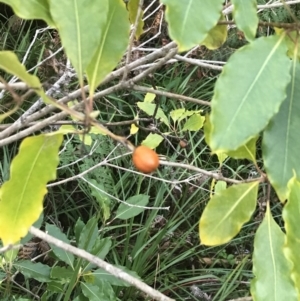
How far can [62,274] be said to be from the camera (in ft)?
4.31

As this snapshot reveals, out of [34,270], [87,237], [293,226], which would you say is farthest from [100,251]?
[293,226]

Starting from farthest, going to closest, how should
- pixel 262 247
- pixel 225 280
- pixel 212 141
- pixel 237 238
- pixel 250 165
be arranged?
pixel 250 165, pixel 237 238, pixel 225 280, pixel 262 247, pixel 212 141

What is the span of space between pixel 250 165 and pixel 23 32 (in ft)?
3.85

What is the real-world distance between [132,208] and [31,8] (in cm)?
98

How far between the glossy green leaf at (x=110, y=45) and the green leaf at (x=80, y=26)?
27mm

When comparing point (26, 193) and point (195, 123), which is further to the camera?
point (195, 123)

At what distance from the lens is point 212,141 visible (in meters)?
0.52

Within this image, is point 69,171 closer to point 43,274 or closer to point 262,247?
point 43,274

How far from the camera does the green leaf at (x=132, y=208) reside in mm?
1494

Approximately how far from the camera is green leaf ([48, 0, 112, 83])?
Answer: 0.59 meters

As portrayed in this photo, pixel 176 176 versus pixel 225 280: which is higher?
pixel 176 176

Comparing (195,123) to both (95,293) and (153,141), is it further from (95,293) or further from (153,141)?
(95,293)

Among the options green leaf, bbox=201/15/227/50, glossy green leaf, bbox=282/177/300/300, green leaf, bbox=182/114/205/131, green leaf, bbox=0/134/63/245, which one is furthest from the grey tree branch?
green leaf, bbox=182/114/205/131

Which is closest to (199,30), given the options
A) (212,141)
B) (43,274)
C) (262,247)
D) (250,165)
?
(212,141)
